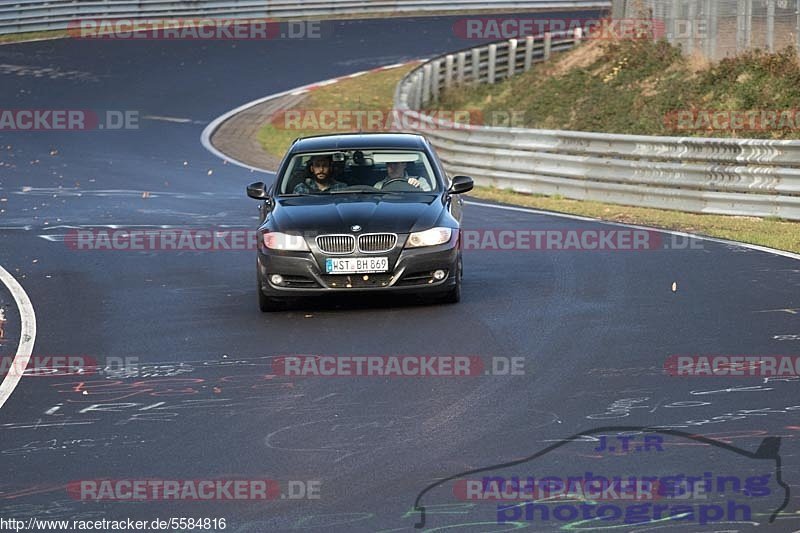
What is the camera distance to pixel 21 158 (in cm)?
2858

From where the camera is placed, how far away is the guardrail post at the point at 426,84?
1319 inches

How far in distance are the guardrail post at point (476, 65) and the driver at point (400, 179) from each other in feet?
73.6

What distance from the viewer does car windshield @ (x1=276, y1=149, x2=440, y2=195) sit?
1340cm

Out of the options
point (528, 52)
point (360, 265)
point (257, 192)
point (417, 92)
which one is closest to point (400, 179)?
point (257, 192)

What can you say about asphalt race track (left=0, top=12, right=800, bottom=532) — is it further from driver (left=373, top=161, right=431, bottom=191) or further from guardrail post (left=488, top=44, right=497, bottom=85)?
guardrail post (left=488, top=44, right=497, bottom=85)

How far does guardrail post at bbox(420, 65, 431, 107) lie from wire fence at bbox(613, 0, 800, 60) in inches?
195

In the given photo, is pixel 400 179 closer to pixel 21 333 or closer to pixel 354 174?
pixel 354 174

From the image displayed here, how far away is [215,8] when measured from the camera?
45281mm

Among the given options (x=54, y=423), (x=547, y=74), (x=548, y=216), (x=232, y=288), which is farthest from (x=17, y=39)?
(x=54, y=423)

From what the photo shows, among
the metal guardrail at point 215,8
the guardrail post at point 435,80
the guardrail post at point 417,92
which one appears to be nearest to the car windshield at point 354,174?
the guardrail post at point 417,92

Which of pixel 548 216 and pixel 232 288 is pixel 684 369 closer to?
pixel 232 288

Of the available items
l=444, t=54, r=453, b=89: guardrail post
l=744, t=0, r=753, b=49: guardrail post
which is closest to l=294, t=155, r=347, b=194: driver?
l=744, t=0, r=753, b=49: guardrail post

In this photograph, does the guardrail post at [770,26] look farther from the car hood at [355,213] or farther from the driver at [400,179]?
the car hood at [355,213]

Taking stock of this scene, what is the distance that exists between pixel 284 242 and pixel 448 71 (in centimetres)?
2296
